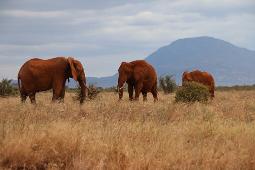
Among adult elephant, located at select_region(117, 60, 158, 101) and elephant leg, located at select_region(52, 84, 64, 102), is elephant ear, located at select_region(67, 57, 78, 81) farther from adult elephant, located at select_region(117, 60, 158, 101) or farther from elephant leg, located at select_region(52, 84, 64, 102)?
adult elephant, located at select_region(117, 60, 158, 101)

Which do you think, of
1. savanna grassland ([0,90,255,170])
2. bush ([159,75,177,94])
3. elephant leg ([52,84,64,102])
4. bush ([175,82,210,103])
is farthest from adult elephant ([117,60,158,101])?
bush ([159,75,177,94])

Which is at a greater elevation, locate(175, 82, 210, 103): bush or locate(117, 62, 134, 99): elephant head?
locate(117, 62, 134, 99): elephant head

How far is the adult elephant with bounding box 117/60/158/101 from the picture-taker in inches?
817

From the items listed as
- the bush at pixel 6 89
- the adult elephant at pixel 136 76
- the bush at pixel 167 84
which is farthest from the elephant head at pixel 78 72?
the bush at pixel 167 84

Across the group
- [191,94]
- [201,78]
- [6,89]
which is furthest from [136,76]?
[6,89]

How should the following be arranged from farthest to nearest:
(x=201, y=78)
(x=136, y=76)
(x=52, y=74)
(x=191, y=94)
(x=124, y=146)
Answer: (x=201, y=78)
(x=136, y=76)
(x=191, y=94)
(x=52, y=74)
(x=124, y=146)

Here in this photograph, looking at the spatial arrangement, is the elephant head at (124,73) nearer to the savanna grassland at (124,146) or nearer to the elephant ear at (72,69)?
the elephant ear at (72,69)

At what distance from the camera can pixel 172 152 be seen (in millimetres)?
8086

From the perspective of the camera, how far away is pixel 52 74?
17.2 meters

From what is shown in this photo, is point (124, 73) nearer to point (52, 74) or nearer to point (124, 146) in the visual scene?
point (52, 74)

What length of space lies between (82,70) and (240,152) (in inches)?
392

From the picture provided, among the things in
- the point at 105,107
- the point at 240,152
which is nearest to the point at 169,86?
the point at 105,107

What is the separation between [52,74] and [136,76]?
486 centimetres

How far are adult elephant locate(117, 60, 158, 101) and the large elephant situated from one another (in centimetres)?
337
